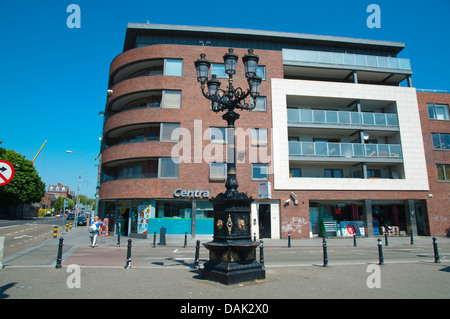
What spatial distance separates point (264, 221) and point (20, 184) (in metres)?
52.2

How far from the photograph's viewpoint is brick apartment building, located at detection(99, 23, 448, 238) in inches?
987

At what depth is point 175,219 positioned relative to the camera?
24031 mm

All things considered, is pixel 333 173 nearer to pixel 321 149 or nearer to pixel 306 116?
pixel 321 149

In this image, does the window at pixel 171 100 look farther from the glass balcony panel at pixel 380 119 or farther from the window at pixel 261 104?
the glass balcony panel at pixel 380 119

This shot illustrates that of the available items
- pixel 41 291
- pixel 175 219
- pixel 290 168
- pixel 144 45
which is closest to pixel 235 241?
pixel 41 291

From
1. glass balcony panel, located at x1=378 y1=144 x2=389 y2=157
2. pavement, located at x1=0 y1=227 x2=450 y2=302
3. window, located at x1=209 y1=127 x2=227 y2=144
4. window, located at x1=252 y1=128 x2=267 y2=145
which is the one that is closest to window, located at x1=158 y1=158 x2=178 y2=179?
window, located at x1=209 y1=127 x2=227 y2=144

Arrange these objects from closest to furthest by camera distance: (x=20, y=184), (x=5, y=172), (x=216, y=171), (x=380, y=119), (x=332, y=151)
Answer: (x=5, y=172) < (x=216, y=171) < (x=332, y=151) < (x=380, y=119) < (x=20, y=184)

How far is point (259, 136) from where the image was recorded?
1027 inches

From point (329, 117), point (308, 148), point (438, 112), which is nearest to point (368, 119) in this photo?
point (329, 117)

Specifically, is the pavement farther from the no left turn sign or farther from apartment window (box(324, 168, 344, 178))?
apartment window (box(324, 168, 344, 178))

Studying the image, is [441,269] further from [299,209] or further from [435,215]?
[435,215]

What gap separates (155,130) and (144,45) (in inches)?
347

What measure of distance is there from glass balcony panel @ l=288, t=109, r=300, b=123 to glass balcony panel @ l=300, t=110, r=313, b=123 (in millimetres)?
355

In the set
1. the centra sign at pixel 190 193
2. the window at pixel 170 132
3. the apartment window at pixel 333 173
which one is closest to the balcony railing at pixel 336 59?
the apartment window at pixel 333 173
